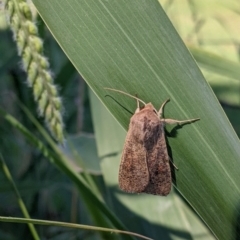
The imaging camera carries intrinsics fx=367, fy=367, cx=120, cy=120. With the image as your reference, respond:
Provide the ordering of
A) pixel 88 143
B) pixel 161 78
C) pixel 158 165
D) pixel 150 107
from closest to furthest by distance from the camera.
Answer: pixel 161 78 < pixel 150 107 < pixel 158 165 < pixel 88 143

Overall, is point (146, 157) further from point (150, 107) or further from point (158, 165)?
point (150, 107)

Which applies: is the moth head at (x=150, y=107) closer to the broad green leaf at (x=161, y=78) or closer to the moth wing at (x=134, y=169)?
the broad green leaf at (x=161, y=78)

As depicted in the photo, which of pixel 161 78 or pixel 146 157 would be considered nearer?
pixel 161 78

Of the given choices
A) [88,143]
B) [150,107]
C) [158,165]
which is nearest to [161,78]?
[150,107]

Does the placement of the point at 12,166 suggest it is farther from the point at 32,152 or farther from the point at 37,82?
the point at 37,82

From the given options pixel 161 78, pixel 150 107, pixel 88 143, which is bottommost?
pixel 88 143

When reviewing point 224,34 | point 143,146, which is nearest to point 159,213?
point 143,146
